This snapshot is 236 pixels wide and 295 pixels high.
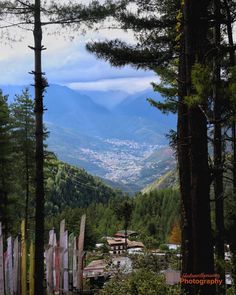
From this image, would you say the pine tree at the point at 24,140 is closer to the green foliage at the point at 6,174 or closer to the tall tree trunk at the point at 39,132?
the green foliage at the point at 6,174

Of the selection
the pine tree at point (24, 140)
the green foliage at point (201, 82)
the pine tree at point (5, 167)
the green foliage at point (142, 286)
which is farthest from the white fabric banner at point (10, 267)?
the pine tree at point (24, 140)

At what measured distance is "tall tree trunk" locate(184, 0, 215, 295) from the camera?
6.43m

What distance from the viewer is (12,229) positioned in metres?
28.5

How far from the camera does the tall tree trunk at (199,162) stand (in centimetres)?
643

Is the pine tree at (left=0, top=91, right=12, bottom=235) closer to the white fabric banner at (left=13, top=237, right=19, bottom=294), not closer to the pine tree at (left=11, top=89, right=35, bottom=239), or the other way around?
the pine tree at (left=11, top=89, right=35, bottom=239)

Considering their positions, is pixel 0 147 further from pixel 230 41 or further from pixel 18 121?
pixel 230 41

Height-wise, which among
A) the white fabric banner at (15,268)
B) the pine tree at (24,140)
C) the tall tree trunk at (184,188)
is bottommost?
the white fabric banner at (15,268)

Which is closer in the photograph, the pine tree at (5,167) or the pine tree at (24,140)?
the pine tree at (5,167)

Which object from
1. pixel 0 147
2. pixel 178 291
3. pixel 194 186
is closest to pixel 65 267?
pixel 178 291

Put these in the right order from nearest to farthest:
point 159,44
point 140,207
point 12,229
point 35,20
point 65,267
A: point 35,20, point 159,44, point 65,267, point 12,229, point 140,207

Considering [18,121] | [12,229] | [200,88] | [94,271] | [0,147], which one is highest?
[18,121]

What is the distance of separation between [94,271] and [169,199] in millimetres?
106438

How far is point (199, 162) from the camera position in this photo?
6.48 metres

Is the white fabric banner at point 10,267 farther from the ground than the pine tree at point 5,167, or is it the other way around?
the pine tree at point 5,167
